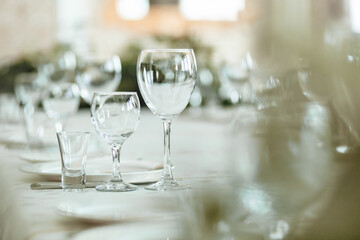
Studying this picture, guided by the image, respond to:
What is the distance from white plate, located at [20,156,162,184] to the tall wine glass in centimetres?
6

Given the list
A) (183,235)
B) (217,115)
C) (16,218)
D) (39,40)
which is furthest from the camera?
(39,40)

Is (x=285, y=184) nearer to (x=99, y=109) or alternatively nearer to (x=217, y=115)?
(x=99, y=109)

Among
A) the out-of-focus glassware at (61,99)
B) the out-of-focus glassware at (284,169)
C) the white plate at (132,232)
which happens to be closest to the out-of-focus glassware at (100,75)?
the out-of-focus glassware at (61,99)

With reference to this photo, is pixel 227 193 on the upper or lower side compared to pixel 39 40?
upper

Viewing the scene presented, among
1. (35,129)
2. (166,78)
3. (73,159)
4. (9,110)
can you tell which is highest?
(166,78)

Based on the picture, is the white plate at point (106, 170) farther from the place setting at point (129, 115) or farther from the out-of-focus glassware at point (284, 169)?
the out-of-focus glassware at point (284, 169)

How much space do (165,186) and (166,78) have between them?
17 cm

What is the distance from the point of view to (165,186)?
93 centimetres

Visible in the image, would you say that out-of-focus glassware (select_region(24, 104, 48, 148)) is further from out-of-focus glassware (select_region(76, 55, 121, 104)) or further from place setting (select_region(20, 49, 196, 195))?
place setting (select_region(20, 49, 196, 195))

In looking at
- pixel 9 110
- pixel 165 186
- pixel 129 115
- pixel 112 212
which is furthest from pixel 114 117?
pixel 9 110

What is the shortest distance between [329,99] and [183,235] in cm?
10

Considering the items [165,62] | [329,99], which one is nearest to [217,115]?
[165,62]

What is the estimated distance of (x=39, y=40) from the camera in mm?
9180

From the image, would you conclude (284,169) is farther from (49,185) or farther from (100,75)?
(100,75)
